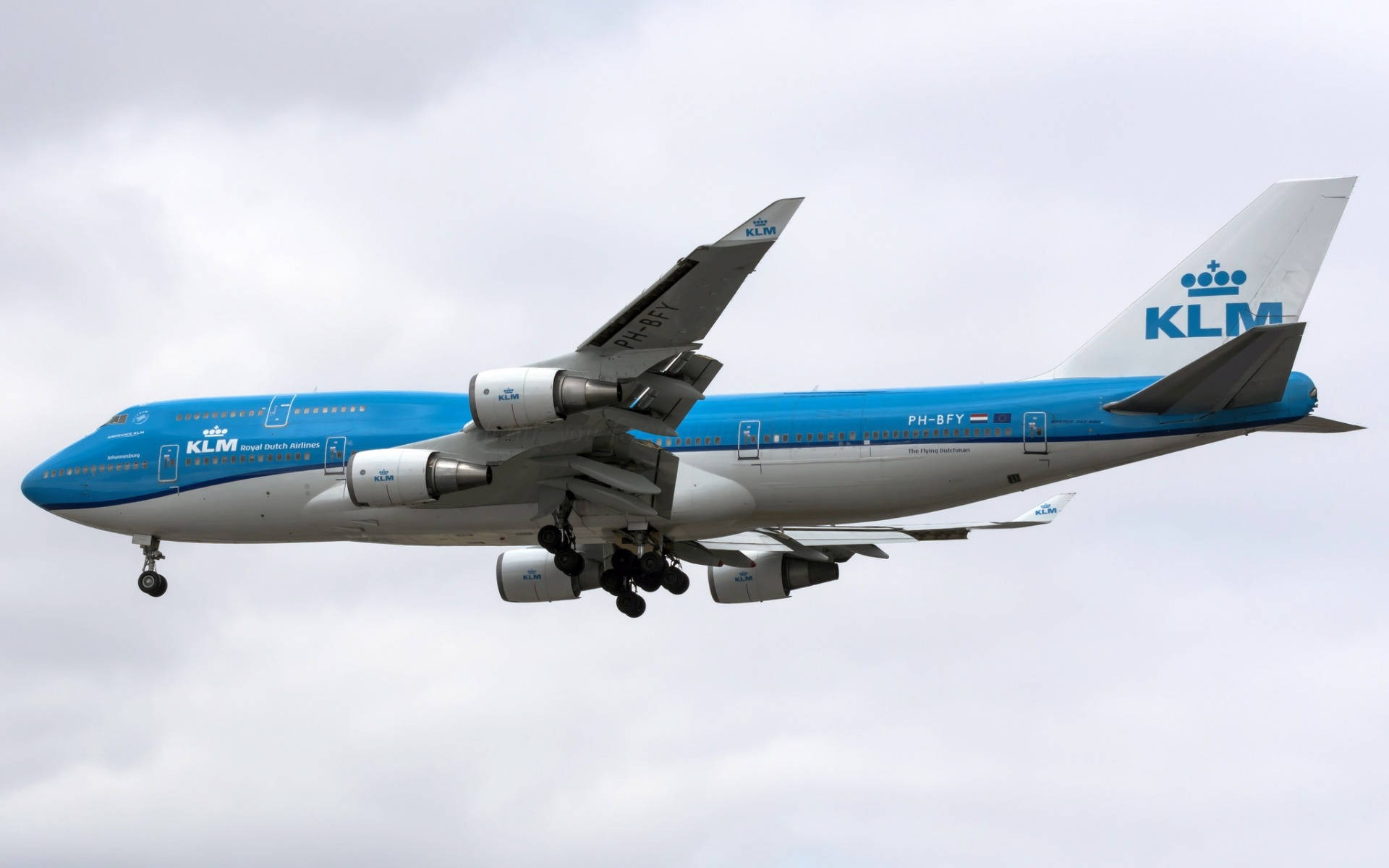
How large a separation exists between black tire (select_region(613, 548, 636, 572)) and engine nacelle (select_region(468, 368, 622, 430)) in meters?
5.90

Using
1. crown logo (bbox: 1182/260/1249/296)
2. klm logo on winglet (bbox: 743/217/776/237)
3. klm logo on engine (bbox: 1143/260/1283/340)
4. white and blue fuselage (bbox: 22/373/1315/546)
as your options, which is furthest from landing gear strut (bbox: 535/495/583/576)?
crown logo (bbox: 1182/260/1249/296)

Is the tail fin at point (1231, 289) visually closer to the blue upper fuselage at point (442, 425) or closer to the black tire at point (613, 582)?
the blue upper fuselage at point (442, 425)

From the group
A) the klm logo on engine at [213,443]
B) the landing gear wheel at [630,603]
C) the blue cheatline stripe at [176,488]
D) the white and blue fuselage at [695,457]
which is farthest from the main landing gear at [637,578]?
Result: the klm logo on engine at [213,443]

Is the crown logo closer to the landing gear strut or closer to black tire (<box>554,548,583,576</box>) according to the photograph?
the landing gear strut

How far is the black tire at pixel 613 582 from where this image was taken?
34.5m

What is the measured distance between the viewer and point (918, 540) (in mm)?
36875

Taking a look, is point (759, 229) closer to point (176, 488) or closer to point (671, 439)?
point (671, 439)

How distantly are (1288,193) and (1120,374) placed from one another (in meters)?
4.55

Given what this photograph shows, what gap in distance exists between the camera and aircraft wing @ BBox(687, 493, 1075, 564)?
36.3 metres

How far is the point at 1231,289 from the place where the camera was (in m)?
32.3

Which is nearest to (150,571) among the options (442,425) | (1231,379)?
(442,425)

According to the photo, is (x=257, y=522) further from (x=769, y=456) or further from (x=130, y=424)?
(x=769, y=456)

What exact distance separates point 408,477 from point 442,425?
9.11 feet

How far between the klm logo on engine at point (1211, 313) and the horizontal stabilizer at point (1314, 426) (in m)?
3.14
